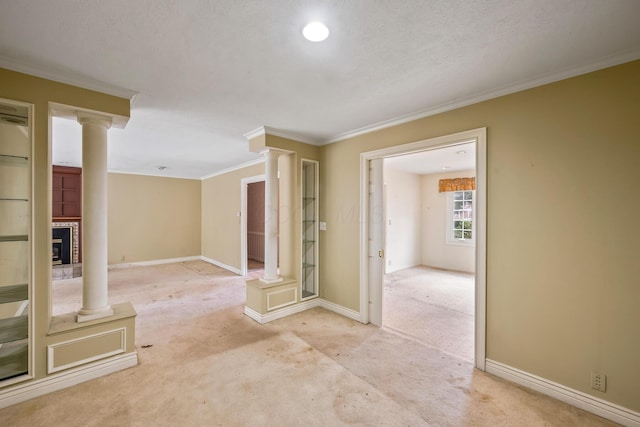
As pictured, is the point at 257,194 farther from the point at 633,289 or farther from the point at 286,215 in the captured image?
the point at 633,289

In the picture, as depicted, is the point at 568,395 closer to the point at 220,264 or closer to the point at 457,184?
the point at 457,184

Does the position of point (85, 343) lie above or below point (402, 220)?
below

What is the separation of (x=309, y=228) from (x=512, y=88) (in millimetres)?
2785

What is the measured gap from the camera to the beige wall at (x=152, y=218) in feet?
21.8

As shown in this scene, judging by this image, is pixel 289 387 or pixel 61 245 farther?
pixel 61 245

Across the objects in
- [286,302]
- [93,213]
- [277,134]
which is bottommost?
[286,302]

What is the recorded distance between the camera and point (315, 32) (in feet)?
5.11

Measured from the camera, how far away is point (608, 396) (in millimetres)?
1843

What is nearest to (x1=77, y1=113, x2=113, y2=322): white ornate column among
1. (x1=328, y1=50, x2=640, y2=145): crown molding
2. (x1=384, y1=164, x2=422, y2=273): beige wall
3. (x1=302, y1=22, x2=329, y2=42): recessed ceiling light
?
(x1=302, y1=22, x2=329, y2=42): recessed ceiling light

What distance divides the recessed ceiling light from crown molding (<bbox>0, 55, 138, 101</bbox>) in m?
1.71

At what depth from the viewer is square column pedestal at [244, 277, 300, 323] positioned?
11.1 feet

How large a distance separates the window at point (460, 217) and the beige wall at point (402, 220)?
0.77 m

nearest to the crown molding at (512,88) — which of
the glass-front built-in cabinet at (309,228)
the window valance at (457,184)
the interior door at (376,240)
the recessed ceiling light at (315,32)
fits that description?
Answer: the interior door at (376,240)

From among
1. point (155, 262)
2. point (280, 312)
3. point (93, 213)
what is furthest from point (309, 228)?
point (155, 262)
